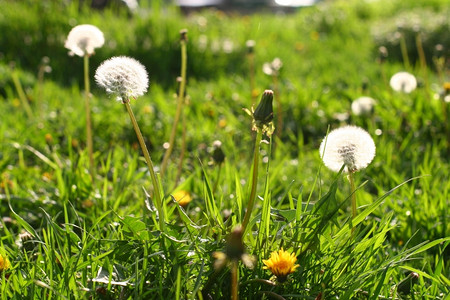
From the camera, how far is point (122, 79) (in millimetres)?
1195

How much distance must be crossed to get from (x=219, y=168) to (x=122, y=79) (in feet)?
2.18

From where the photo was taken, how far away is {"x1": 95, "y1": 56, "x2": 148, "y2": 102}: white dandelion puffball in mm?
1192

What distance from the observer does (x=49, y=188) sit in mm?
1963

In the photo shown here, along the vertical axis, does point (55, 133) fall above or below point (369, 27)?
below

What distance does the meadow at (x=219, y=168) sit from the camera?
49.7 inches

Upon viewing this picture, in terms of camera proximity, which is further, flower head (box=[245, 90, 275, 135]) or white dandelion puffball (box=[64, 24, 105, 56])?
white dandelion puffball (box=[64, 24, 105, 56])

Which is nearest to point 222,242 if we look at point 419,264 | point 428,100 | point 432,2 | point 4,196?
point 419,264

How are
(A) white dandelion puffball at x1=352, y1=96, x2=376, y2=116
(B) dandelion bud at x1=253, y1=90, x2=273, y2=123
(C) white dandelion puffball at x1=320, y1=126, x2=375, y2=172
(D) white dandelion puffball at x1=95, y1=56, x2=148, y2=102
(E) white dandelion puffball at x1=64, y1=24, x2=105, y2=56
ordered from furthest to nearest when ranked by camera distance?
1. (A) white dandelion puffball at x1=352, y1=96, x2=376, y2=116
2. (E) white dandelion puffball at x1=64, y1=24, x2=105, y2=56
3. (C) white dandelion puffball at x1=320, y1=126, x2=375, y2=172
4. (D) white dandelion puffball at x1=95, y1=56, x2=148, y2=102
5. (B) dandelion bud at x1=253, y1=90, x2=273, y2=123

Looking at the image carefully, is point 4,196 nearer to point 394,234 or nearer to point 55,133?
point 55,133

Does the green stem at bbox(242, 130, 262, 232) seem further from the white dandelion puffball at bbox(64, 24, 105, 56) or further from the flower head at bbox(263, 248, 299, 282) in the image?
the white dandelion puffball at bbox(64, 24, 105, 56)

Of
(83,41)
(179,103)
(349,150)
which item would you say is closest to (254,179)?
(349,150)

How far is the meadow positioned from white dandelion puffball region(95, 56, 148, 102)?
0.02 meters

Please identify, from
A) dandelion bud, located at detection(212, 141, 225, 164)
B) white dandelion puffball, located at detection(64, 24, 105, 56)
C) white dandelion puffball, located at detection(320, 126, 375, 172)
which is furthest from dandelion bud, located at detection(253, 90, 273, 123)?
white dandelion puffball, located at detection(64, 24, 105, 56)

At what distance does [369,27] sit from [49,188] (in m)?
5.27
